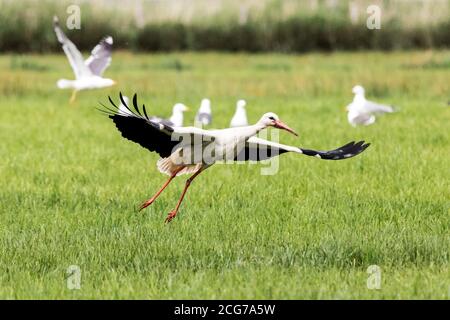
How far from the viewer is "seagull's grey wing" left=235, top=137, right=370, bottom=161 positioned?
6852 millimetres

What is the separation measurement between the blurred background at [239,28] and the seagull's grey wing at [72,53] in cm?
1719

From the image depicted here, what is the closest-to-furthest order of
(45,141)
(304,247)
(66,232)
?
(304,247)
(66,232)
(45,141)

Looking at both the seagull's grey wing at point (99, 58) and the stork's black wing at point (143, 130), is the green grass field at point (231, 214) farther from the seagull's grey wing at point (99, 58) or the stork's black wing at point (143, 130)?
the seagull's grey wing at point (99, 58)

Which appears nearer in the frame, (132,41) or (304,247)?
(304,247)

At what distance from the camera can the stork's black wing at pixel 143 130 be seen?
6328mm

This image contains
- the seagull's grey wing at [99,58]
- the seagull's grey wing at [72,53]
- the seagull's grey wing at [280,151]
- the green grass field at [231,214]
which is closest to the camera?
the green grass field at [231,214]

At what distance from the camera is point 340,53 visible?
3073 centimetres

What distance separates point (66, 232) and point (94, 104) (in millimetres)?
10193

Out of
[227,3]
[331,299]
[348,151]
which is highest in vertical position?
[227,3]

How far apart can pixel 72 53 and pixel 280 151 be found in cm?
681

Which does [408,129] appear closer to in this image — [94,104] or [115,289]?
[94,104]

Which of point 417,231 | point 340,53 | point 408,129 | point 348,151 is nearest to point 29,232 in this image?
point 348,151

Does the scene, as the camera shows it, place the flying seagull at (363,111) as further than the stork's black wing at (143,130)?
Yes

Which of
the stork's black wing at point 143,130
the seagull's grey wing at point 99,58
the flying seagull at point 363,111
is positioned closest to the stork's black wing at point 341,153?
the stork's black wing at point 143,130
